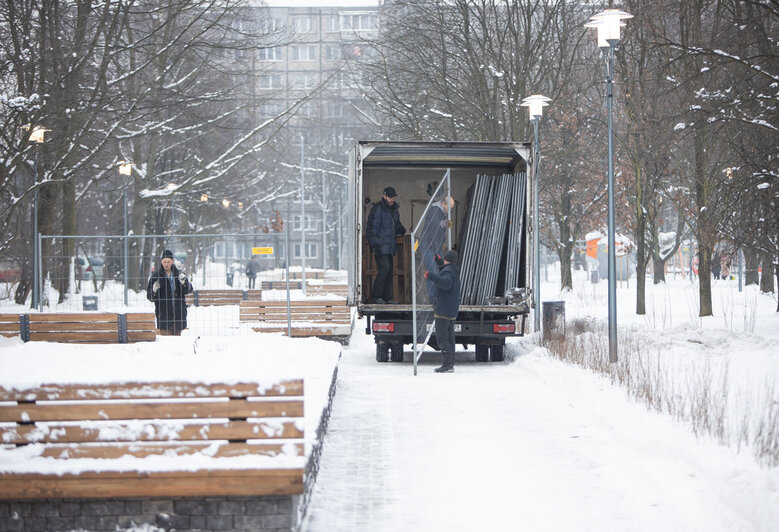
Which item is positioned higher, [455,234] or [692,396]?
[455,234]

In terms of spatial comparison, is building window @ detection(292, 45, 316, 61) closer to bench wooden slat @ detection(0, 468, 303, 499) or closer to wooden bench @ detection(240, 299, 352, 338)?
wooden bench @ detection(240, 299, 352, 338)

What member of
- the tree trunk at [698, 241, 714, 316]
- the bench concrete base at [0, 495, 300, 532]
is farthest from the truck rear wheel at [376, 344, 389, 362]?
the bench concrete base at [0, 495, 300, 532]

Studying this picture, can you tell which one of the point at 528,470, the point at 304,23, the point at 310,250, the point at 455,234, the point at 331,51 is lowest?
the point at 528,470

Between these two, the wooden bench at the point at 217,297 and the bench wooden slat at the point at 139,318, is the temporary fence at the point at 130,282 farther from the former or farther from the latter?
the bench wooden slat at the point at 139,318

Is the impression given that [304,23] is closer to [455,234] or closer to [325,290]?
[325,290]

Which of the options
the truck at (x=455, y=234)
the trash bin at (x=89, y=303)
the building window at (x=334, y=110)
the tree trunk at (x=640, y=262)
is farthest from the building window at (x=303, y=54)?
the truck at (x=455, y=234)

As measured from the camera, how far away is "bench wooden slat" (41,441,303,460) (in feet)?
19.2

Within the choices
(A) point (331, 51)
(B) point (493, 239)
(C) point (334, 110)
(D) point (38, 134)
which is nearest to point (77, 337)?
(D) point (38, 134)

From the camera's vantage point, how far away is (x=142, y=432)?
589 centimetres

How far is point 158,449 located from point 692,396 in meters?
5.54

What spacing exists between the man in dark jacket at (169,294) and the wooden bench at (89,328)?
1532mm

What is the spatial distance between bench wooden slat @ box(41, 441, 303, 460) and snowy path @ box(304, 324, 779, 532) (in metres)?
0.68

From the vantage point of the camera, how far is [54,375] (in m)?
6.36

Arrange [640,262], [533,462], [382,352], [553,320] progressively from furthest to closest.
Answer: [640,262] < [553,320] < [382,352] < [533,462]
